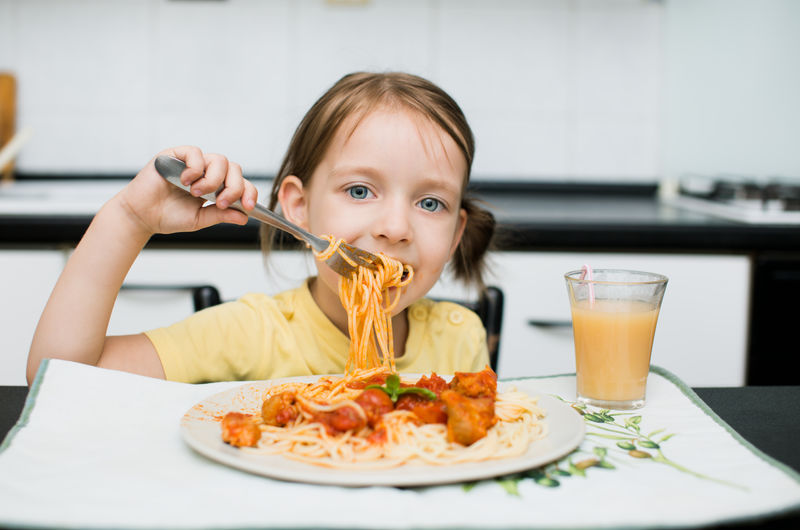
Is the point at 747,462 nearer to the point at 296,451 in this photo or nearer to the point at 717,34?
the point at 296,451

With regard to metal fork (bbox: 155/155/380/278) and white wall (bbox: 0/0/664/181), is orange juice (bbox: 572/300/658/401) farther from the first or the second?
white wall (bbox: 0/0/664/181)

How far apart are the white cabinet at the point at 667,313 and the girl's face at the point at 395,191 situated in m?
0.70

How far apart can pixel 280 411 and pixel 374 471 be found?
7.8 inches

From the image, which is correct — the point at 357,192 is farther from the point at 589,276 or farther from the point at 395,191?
the point at 589,276

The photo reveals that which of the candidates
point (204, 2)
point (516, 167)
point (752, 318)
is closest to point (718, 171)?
point (516, 167)

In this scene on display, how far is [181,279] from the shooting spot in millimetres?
1922

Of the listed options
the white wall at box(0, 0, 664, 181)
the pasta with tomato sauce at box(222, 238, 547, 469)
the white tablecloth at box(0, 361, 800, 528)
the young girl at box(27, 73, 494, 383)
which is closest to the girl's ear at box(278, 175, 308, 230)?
the young girl at box(27, 73, 494, 383)

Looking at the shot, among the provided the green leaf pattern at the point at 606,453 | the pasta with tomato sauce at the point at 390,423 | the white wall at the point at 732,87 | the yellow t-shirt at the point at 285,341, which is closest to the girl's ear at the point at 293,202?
the yellow t-shirt at the point at 285,341

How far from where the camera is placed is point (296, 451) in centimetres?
74

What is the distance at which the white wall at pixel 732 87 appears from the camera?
2668 mm

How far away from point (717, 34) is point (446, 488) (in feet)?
8.36

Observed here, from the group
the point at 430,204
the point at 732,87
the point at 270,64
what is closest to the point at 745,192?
the point at 732,87

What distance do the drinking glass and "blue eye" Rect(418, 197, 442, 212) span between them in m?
0.33

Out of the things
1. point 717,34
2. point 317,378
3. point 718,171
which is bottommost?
point 317,378
